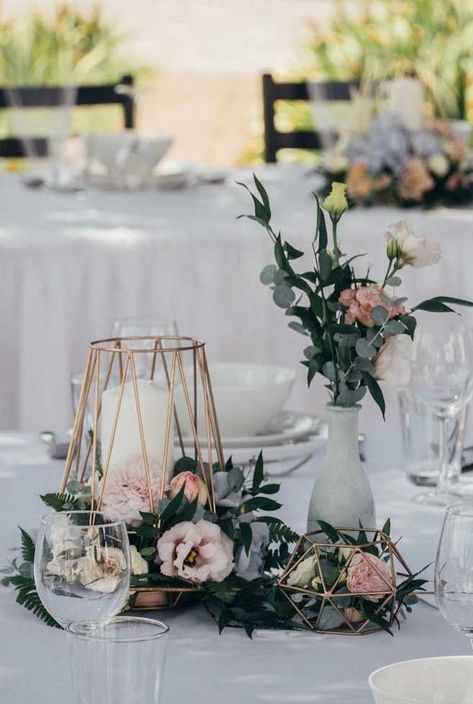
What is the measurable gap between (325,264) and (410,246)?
0.22ft

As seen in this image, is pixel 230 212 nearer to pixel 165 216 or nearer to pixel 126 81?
pixel 165 216

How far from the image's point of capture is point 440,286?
2.77 meters

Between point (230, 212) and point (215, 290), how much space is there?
1.01 feet

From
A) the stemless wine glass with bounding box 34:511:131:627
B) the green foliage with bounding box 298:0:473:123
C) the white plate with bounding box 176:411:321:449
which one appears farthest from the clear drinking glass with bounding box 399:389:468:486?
the green foliage with bounding box 298:0:473:123

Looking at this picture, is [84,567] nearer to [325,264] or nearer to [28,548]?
[28,548]

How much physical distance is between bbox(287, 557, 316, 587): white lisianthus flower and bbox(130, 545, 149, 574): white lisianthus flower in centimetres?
11

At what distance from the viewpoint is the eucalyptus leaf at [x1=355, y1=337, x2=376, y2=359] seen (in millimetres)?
1052

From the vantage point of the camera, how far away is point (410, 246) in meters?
1.07

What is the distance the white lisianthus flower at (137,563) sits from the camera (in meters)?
1.04

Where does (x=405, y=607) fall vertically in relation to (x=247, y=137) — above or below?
below

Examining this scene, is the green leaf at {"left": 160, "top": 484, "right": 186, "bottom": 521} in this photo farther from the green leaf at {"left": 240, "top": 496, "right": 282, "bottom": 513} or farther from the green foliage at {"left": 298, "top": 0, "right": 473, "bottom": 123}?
the green foliage at {"left": 298, "top": 0, "right": 473, "bottom": 123}

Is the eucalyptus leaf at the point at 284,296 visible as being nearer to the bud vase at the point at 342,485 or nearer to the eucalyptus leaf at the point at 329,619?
the bud vase at the point at 342,485

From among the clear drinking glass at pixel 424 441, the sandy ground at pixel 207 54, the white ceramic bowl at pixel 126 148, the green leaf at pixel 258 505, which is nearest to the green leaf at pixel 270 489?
the green leaf at pixel 258 505

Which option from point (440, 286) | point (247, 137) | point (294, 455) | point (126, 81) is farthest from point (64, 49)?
point (294, 455)
